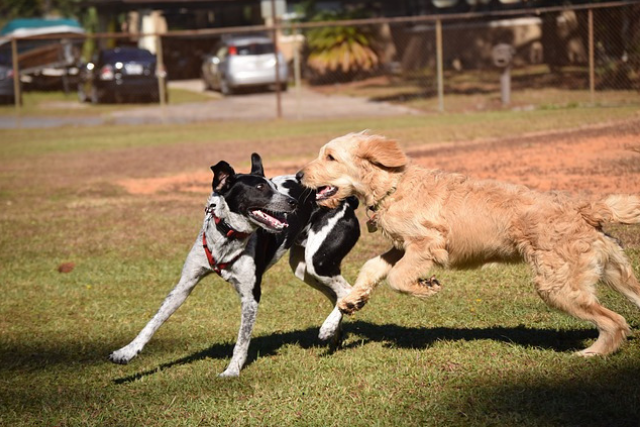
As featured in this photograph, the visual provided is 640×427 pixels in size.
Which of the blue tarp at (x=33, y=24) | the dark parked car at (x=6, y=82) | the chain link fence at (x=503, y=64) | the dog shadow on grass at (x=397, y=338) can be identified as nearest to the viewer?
the dog shadow on grass at (x=397, y=338)

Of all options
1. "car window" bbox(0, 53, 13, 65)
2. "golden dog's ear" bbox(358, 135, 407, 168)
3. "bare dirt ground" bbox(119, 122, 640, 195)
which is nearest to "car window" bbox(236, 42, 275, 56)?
"car window" bbox(0, 53, 13, 65)

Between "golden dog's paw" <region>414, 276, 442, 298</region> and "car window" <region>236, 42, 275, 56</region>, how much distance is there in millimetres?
28895

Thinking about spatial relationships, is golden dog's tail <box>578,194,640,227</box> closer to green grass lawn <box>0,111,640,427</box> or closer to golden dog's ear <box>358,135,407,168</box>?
green grass lawn <box>0,111,640,427</box>

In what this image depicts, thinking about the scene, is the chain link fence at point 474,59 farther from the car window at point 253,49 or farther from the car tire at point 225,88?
the car tire at point 225,88

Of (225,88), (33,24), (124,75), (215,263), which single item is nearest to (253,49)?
(225,88)

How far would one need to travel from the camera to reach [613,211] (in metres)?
5.80

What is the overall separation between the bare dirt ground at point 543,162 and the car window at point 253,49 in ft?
57.8

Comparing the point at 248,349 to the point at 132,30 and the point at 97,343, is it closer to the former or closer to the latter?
the point at 97,343

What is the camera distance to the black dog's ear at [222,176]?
20.7 ft

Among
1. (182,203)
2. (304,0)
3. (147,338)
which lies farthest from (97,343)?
(304,0)

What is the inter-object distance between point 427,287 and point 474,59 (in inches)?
1300

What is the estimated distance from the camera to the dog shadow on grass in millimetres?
6379

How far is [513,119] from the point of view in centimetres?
2206

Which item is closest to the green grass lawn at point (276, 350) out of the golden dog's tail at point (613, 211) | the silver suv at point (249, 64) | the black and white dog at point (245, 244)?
the black and white dog at point (245, 244)
